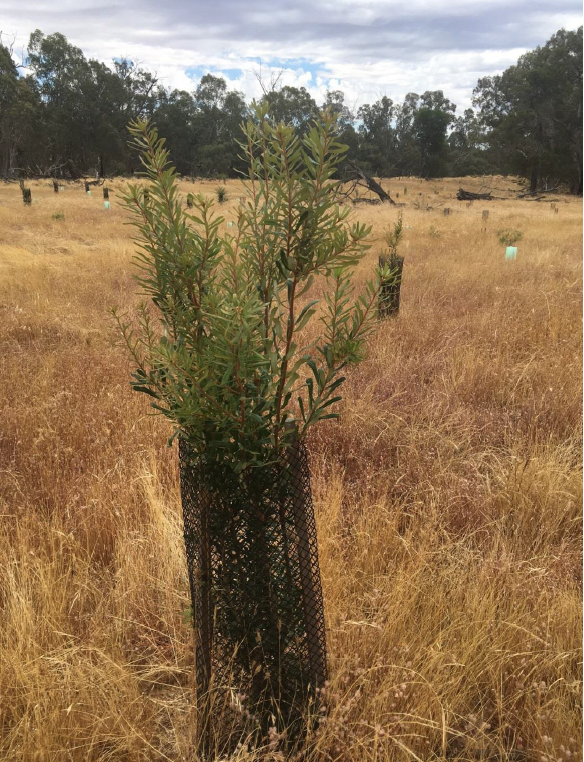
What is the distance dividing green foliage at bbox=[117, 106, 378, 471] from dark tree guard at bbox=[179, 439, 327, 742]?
4.2 inches

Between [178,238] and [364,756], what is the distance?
59.0 inches

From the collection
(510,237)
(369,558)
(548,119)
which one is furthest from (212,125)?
(369,558)

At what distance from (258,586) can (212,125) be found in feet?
217

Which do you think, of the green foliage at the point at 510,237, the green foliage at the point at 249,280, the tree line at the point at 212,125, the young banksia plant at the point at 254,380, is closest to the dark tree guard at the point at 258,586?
the young banksia plant at the point at 254,380

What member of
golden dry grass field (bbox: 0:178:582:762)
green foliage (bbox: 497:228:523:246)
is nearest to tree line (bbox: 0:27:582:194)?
green foliage (bbox: 497:228:523:246)

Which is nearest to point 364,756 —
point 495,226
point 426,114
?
point 495,226

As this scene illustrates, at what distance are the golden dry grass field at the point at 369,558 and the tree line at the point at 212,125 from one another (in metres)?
34.3

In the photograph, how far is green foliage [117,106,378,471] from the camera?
1.10m

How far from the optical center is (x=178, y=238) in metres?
1.18

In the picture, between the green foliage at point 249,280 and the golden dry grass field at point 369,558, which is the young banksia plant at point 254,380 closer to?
the green foliage at point 249,280

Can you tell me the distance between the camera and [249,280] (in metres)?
1.27

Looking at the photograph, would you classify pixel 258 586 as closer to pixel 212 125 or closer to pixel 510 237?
pixel 510 237

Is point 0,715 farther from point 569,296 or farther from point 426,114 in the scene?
point 426,114

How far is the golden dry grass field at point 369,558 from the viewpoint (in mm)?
1624
